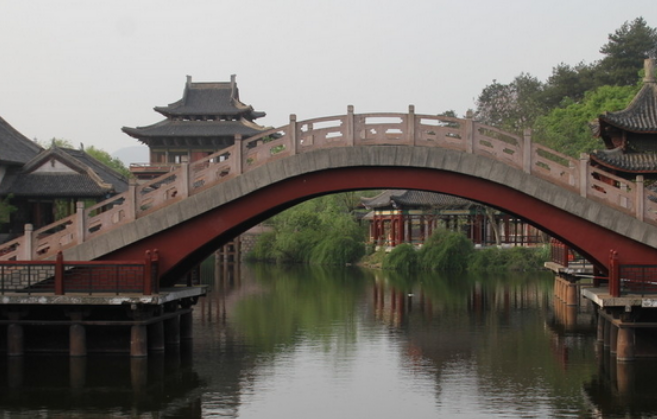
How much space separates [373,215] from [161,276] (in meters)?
54.9

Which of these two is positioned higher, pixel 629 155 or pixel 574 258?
pixel 629 155

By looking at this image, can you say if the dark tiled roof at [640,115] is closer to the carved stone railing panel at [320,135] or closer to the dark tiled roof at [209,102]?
the carved stone railing panel at [320,135]

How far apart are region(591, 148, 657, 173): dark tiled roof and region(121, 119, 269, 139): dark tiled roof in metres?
48.9

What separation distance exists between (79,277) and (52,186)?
18.0 metres

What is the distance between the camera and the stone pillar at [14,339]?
24203 millimetres

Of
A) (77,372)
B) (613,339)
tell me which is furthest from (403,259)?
(77,372)

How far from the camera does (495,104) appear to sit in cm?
10850

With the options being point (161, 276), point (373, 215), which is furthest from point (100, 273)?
point (373, 215)

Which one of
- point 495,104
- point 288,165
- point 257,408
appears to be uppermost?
point 495,104

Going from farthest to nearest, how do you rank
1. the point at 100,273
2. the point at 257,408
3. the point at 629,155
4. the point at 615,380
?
the point at 629,155
the point at 100,273
the point at 615,380
the point at 257,408

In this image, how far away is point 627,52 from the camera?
86812 mm

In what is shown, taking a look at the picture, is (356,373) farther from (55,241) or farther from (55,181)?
(55,181)

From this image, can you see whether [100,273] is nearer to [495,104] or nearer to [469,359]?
[469,359]

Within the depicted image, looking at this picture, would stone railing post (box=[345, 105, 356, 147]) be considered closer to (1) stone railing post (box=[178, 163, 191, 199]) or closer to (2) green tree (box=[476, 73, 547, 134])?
(1) stone railing post (box=[178, 163, 191, 199])
